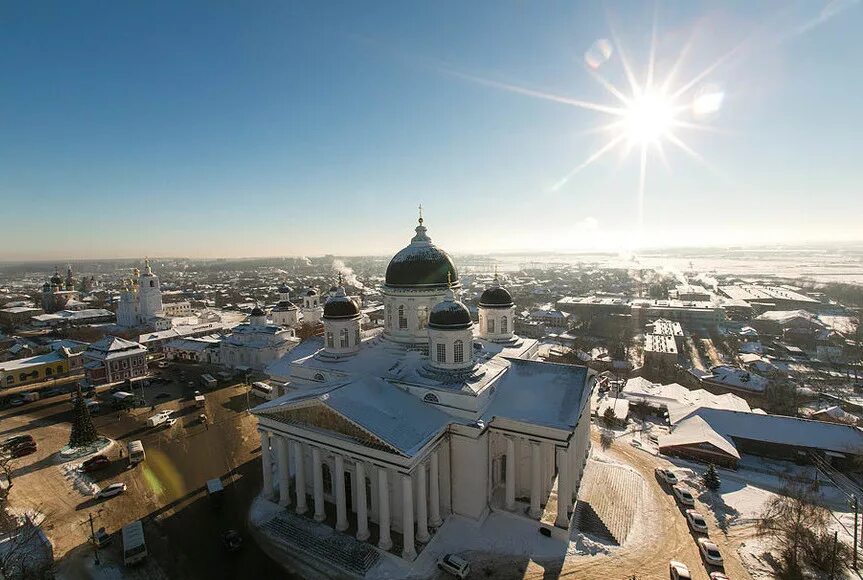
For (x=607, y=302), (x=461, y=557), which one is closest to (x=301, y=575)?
(x=461, y=557)

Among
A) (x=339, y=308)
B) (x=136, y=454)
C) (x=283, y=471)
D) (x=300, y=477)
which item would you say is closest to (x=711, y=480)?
(x=300, y=477)

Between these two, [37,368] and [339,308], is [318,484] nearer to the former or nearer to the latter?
[339,308]

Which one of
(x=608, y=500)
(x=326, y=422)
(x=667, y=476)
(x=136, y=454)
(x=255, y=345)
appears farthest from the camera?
(x=255, y=345)

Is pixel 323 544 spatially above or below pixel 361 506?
below

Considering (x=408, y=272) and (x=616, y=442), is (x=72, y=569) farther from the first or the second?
(x=616, y=442)

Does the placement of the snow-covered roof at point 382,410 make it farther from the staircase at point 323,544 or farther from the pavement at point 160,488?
the pavement at point 160,488

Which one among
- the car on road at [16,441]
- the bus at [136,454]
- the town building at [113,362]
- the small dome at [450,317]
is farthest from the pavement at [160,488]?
the small dome at [450,317]

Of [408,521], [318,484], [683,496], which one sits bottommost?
[683,496]
